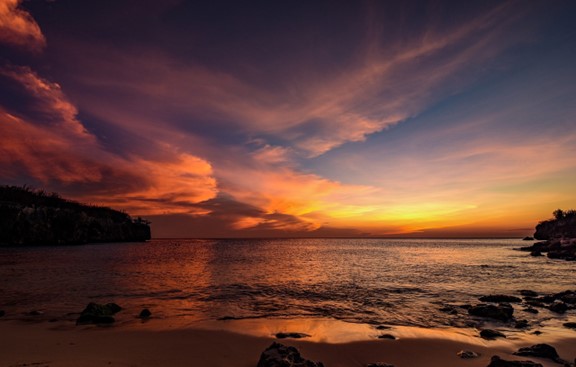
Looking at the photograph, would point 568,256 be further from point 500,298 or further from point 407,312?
point 407,312

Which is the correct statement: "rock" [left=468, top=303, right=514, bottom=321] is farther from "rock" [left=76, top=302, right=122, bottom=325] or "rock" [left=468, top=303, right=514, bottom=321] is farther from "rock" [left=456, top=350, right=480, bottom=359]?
"rock" [left=76, top=302, right=122, bottom=325]

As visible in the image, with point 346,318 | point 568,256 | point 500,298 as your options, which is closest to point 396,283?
point 500,298

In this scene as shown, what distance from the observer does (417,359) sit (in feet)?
39.8

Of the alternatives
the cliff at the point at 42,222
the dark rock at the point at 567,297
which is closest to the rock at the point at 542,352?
the dark rock at the point at 567,297

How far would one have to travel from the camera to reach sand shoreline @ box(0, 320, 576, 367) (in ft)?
36.1

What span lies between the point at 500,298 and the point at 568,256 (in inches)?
2545

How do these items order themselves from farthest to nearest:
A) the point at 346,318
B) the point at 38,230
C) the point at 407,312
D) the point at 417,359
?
the point at 38,230 → the point at 407,312 → the point at 346,318 → the point at 417,359

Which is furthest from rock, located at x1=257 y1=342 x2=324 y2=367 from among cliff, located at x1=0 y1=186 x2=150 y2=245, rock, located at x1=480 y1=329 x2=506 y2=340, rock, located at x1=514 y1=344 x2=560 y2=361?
cliff, located at x1=0 y1=186 x2=150 y2=245

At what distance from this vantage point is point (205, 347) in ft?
42.5

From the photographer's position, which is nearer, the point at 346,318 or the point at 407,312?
the point at 346,318

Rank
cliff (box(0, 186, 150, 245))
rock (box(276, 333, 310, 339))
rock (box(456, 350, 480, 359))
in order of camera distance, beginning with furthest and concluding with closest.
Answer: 1. cliff (box(0, 186, 150, 245))
2. rock (box(276, 333, 310, 339))
3. rock (box(456, 350, 480, 359))

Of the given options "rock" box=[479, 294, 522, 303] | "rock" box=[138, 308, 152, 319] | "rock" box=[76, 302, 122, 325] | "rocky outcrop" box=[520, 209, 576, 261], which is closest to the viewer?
"rock" box=[76, 302, 122, 325]

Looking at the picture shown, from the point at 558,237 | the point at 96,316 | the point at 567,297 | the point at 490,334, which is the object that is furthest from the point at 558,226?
the point at 96,316

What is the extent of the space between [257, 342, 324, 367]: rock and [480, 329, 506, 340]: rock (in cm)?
1020
